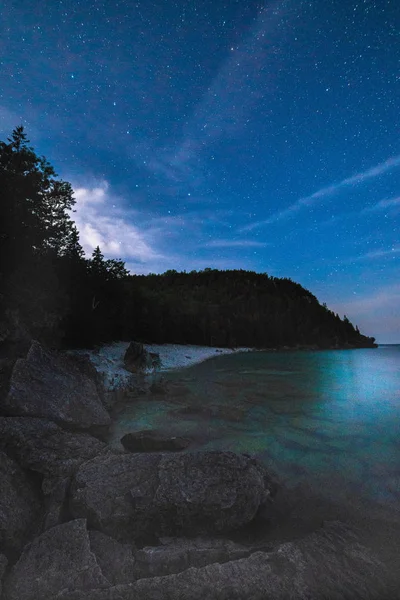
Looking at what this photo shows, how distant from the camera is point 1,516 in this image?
427 cm

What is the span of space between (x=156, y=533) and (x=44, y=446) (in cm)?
358

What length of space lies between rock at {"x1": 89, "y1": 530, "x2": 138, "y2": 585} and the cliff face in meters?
44.3

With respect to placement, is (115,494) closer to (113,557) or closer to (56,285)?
(113,557)

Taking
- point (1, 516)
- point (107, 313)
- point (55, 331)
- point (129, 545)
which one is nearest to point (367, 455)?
point (129, 545)

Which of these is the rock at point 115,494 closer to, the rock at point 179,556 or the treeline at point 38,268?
the rock at point 179,556

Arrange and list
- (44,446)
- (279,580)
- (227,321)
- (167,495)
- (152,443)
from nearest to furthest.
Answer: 1. (279,580)
2. (167,495)
3. (44,446)
4. (152,443)
5. (227,321)

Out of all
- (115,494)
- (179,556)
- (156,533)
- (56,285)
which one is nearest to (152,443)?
(115,494)

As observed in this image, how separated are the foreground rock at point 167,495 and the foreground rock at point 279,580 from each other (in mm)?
1098

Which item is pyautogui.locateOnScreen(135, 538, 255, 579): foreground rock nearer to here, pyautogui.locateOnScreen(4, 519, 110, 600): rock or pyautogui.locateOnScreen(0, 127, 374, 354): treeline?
pyautogui.locateOnScreen(4, 519, 110, 600): rock

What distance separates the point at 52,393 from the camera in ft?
32.7

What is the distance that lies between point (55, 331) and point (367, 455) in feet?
80.1

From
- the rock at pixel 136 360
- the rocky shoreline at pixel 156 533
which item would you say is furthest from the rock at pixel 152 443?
the rock at pixel 136 360

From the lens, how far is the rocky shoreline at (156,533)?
3.34m

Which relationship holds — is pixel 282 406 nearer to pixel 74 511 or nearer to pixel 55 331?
pixel 74 511
